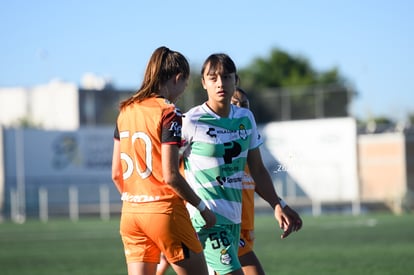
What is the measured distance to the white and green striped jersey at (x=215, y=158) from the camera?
6.93 metres

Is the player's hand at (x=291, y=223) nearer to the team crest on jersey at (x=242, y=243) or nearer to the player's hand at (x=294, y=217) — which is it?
the player's hand at (x=294, y=217)

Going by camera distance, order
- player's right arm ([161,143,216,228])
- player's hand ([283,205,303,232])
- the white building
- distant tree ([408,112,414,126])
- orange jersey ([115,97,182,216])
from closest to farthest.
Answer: player's right arm ([161,143,216,228])
orange jersey ([115,97,182,216])
player's hand ([283,205,303,232])
the white building
distant tree ([408,112,414,126])

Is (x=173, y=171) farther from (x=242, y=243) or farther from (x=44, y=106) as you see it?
(x=44, y=106)

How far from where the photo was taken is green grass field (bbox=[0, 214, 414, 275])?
14031 mm

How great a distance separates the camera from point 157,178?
20.0 ft

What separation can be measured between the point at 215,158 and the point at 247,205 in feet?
4.67

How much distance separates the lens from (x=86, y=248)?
19750 mm

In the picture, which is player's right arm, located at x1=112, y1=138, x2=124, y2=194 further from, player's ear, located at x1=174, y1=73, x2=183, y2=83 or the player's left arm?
the player's left arm

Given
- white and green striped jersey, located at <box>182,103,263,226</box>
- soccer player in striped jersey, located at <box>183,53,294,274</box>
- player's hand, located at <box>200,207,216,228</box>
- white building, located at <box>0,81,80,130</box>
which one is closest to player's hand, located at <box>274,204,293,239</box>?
soccer player in striped jersey, located at <box>183,53,294,274</box>

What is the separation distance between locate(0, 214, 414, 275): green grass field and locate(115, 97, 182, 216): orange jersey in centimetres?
723

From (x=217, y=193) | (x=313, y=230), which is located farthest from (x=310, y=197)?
(x=217, y=193)

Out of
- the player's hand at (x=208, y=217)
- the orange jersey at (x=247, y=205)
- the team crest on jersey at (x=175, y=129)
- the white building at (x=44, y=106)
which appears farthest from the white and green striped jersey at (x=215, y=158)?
the white building at (x=44, y=106)

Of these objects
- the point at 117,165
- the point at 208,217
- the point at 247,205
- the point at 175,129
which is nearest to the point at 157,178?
the point at 175,129

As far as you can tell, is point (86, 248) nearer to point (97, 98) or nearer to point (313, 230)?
point (313, 230)
